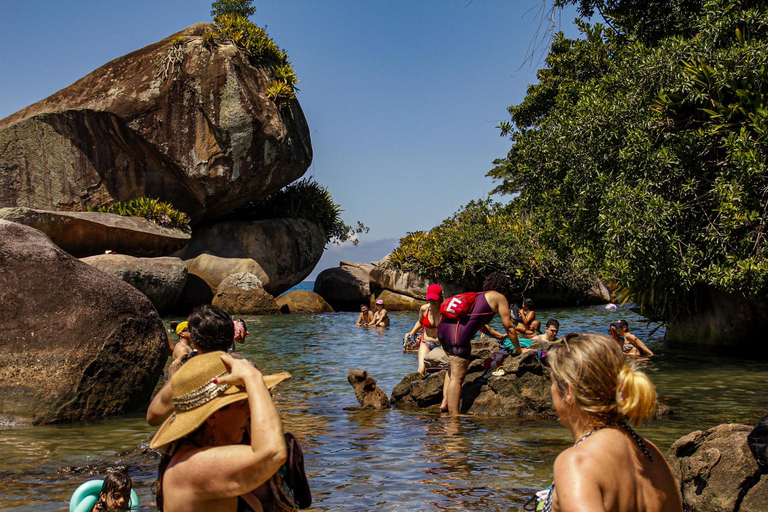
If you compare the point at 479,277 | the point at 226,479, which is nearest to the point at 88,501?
the point at 226,479

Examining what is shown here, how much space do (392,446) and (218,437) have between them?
17.3ft

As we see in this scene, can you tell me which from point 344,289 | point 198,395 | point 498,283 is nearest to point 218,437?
point 198,395

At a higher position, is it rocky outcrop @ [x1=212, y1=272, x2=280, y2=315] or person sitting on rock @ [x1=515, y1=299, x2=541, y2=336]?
rocky outcrop @ [x1=212, y1=272, x2=280, y2=315]

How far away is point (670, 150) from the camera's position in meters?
12.8

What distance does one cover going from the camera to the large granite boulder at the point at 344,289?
3569cm

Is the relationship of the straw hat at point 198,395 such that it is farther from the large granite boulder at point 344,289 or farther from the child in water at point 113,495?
the large granite boulder at point 344,289

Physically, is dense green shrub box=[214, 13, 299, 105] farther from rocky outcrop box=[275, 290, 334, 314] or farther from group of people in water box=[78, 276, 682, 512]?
group of people in water box=[78, 276, 682, 512]

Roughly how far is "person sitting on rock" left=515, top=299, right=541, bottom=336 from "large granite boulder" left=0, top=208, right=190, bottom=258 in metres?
16.3

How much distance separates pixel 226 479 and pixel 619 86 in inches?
532

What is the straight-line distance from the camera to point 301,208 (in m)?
36.2

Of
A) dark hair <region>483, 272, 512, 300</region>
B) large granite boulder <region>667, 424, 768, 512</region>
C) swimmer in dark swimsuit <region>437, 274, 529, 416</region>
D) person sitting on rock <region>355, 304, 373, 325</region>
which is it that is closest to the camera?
large granite boulder <region>667, 424, 768, 512</region>

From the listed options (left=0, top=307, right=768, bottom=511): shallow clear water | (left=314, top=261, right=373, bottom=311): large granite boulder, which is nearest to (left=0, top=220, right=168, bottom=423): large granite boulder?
(left=0, top=307, right=768, bottom=511): shallow clear water

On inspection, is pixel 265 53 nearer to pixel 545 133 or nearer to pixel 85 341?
→ pixel 545 133

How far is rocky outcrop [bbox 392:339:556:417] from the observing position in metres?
9.62
